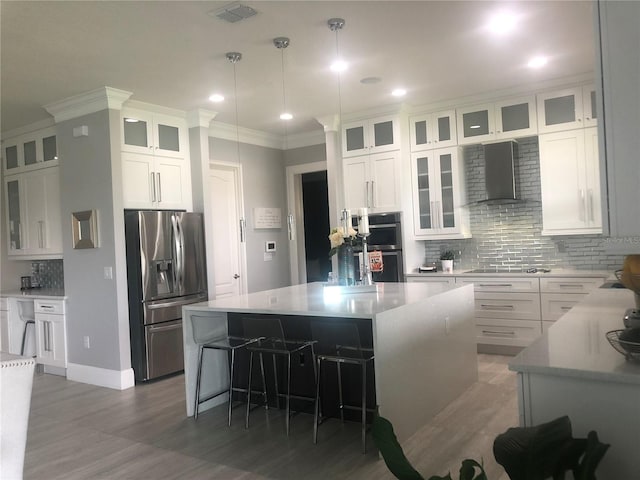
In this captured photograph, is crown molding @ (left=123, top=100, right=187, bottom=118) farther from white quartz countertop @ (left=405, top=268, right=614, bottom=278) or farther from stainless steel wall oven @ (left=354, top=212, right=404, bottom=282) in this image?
white quartz countertop @ (left=405, top=268, right=614, bottom=278)

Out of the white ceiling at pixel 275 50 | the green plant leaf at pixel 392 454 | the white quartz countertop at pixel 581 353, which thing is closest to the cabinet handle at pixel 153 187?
the white ceiling at pixel 275 50

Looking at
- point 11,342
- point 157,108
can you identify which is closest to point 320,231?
point 157,108

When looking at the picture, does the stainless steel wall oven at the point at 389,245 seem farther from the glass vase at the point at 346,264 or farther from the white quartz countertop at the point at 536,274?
the glass vase at the point at 346,264

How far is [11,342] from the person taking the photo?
19.8ft

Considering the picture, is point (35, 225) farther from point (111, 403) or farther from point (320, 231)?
point (320, 231)

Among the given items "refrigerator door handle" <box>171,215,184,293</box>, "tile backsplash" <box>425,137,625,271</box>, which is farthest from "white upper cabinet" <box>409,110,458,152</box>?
"refrigerator door handle" <box>171,215,184,293</box>

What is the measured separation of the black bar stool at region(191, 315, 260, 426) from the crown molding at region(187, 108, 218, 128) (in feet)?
8.02

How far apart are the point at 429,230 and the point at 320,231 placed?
2164mm

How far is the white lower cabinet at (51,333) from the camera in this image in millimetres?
5395

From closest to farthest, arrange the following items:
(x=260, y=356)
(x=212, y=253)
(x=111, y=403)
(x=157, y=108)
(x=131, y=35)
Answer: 1. (x=131, y=35)
2. (x=260, y=356)
3. (x=111, y=403)
4. (x=157, y=108)
5. (x=212, y=253)

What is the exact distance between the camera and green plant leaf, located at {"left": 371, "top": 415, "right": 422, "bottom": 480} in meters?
1.52

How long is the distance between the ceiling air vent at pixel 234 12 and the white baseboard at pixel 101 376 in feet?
10.9

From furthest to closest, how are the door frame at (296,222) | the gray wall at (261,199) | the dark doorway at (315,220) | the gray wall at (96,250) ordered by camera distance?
1. the dark doorway at (315,220)
2. the door frame at (296,222)
3. the gray wall at (261,199)
4. the gray wall at (96,250)

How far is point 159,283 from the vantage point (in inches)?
201
